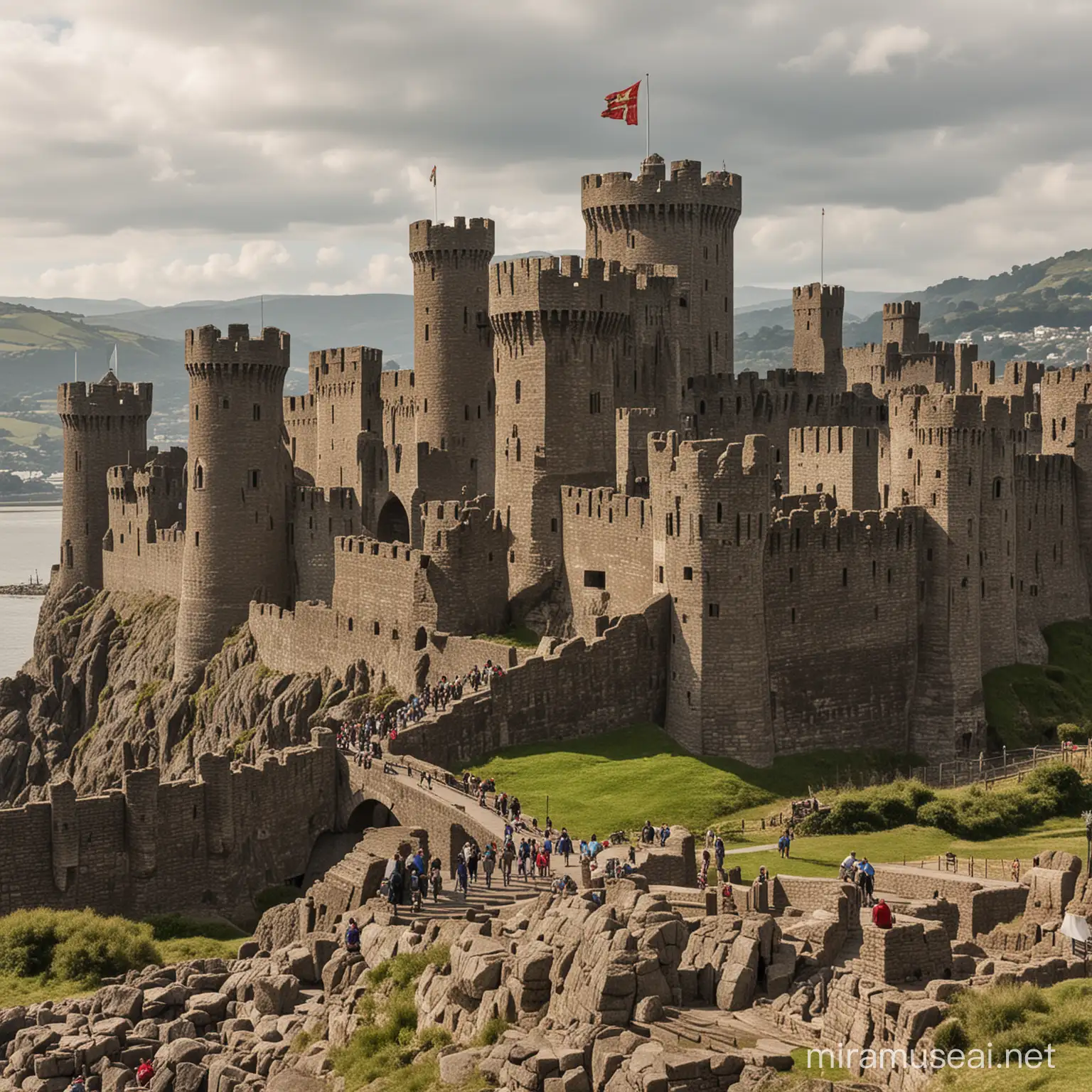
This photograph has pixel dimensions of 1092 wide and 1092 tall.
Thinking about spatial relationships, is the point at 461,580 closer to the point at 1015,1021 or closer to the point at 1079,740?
the point at 1079,740

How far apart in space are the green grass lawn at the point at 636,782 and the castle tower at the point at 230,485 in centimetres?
3227

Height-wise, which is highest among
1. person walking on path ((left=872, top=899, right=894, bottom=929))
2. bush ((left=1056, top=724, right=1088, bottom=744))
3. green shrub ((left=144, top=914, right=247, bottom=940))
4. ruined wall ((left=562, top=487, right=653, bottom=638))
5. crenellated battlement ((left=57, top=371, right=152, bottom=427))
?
crenellated battlement ((left=57, top=371, right=152, bottom=427))

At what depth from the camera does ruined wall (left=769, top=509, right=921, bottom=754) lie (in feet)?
246

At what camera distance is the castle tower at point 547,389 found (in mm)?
82250

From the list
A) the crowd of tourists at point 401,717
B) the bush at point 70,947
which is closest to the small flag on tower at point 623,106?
the crowd of tourists at point 401,717

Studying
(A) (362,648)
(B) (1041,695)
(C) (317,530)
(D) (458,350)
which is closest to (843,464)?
(B) (1041,695)

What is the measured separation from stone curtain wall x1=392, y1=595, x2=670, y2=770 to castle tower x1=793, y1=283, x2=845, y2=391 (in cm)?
4541

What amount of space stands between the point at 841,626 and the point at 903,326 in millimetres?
52113

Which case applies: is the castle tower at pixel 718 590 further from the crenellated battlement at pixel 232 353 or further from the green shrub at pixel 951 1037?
the green shrub at pixel 951 1037

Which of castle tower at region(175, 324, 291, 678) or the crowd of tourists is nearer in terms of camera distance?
the crowd of tourists

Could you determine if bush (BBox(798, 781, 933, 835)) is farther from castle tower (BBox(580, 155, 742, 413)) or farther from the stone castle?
castle tower (BBox(580, 155, 742, 413))

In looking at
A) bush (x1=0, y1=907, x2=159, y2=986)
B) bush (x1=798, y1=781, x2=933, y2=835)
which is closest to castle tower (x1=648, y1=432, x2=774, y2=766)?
bush (x1=798, y1=781, x2=933, y2=835)

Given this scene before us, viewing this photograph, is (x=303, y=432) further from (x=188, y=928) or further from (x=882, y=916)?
(x=882, y=916)

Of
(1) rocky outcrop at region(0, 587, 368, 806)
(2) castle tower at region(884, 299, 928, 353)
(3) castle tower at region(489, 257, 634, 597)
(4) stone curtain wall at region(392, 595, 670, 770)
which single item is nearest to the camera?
(4) stone curtain wall at region(392, 595, 670, 770)
